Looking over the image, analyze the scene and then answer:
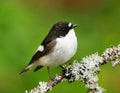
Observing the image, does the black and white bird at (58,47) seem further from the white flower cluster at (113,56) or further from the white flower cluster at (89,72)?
the white flower cluster at (113,56)

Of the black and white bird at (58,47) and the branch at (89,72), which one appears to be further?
the black and white bird at (58,47)

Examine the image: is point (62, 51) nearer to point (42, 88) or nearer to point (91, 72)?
point (91, 72)

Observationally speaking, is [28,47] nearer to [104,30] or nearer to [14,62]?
[14,62]

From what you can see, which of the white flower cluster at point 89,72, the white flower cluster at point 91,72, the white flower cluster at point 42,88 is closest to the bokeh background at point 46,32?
the white flower cluster at point 89,72

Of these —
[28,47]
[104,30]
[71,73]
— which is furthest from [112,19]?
[71,73]

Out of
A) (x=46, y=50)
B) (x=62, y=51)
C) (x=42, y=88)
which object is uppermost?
(x=46, y=50)

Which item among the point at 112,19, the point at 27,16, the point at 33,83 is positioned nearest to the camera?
the point at 33,83

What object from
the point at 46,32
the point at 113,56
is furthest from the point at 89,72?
the point at 46,32
